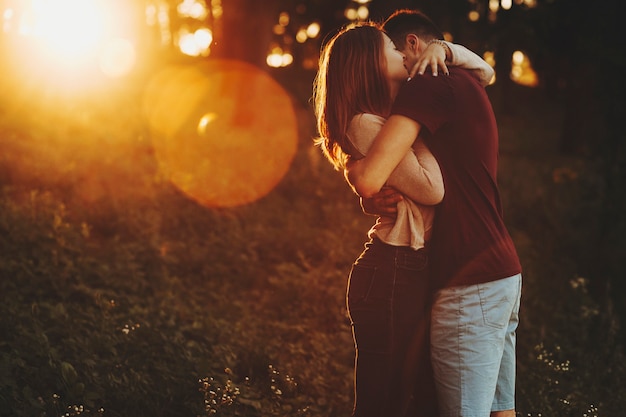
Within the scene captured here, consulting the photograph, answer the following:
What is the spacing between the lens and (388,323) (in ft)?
8.77

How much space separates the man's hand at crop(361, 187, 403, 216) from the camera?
8.80ft

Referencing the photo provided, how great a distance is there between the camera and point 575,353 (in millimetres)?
5938

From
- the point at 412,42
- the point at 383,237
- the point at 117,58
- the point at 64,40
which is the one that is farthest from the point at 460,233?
the point at 117,58

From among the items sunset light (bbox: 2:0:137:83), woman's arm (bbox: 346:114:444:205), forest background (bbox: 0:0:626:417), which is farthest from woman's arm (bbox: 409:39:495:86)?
sunset light (bbox: 2:0:137:83)

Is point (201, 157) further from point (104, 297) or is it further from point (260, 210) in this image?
point (104, 297)

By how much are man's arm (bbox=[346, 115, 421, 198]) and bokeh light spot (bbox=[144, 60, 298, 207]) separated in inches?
244

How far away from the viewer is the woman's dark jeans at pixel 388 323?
268cm

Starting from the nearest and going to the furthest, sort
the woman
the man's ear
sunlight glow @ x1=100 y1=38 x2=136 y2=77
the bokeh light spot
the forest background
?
Answer: the woman < the man's ear < the forest background < the bokeh light spot < sunlight glow @ x1=100 y1=38 x2=136 y2=77

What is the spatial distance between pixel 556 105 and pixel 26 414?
37.1m

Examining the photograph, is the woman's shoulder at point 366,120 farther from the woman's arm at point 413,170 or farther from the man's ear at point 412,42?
the man's ear at point 412,42

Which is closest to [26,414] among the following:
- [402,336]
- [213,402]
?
[213,402]

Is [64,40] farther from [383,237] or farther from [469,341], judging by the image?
[469,341]

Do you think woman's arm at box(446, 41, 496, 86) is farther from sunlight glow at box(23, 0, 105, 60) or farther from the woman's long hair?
sunlight glow at box(23, 0, 105, 60)

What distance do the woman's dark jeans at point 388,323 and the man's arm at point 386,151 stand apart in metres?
0.31
